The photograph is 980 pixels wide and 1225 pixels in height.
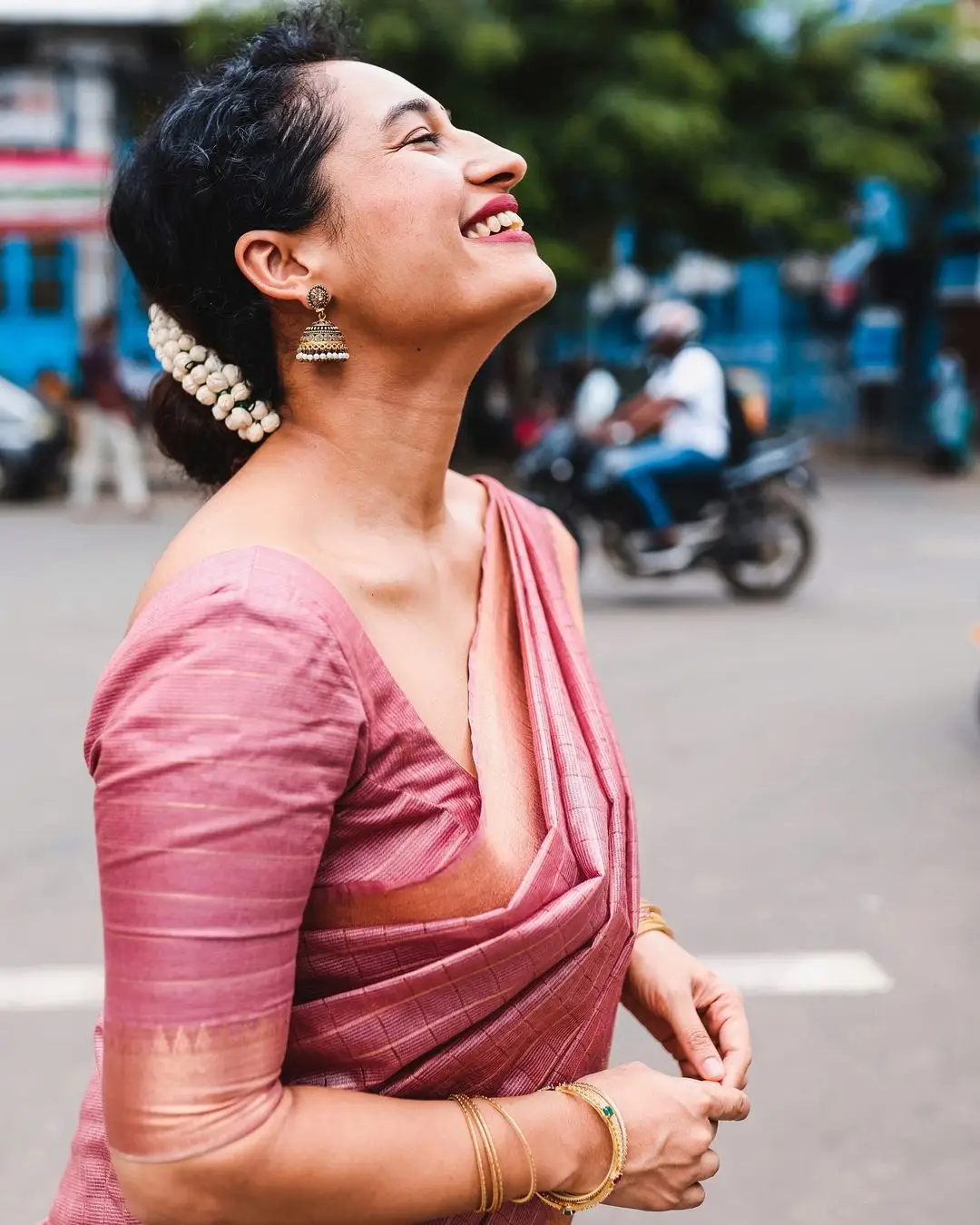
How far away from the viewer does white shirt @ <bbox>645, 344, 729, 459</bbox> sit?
338 inches

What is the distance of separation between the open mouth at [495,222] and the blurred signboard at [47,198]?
17187mm

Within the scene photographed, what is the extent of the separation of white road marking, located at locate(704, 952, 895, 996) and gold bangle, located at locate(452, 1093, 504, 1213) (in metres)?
2.51

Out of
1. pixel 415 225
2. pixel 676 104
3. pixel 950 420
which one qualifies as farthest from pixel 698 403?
pixel 950 420

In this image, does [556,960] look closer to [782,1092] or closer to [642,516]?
[782,1092]

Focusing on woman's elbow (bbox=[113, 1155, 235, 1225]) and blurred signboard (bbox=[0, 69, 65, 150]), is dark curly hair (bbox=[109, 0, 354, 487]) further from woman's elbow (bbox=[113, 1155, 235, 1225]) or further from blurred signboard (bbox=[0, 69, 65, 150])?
blurred signboard (bbox=[0, 69, 65, 150])

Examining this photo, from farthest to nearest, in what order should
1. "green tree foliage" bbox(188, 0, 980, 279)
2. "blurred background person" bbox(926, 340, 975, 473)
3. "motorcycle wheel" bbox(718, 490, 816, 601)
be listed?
"blurred background person" bbox(926, 340, 975, 473), "green tree foliage" bbox(188, 0, 980, 279), "motorcycle wheel" bbox(718, 490, 816, 601)

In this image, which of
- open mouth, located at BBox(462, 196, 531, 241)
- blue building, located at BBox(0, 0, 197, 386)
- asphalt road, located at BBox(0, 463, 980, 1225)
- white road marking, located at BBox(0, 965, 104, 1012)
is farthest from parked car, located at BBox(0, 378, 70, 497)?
open mouth, located at BBox(462, 196, 531, 241)

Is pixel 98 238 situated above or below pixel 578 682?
below

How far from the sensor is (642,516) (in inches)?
345

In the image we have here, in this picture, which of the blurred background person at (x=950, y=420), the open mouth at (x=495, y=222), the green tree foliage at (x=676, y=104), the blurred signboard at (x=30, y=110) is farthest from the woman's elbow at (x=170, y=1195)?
the blurred signboard at (x=30, y=110)

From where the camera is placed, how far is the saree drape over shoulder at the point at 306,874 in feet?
3.25

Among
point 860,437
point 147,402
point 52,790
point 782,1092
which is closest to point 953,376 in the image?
point 860,437

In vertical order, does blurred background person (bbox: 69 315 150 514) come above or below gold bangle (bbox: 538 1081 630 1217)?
below

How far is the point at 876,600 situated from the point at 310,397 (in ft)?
26.3
